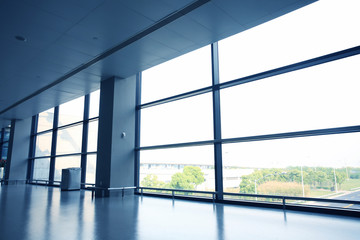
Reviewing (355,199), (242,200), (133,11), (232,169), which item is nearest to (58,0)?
(133,11)

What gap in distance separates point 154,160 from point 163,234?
4765 mm

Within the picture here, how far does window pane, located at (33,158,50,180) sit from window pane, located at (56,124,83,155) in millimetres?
1448

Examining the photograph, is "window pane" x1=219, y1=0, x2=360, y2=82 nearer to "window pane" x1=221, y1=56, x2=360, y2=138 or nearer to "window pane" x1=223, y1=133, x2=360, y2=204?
"window pane" x1=221, y1=56, x2=360, y2=138

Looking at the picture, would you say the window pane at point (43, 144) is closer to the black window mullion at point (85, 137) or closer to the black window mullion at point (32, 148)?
the black window mullion at point (32, 148)

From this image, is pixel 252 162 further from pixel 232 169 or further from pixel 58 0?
pixel 58 0

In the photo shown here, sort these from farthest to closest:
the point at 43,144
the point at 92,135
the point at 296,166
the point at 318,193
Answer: the point at 43,144, the point at 92,135, the point at 296,166, the point at 318,193

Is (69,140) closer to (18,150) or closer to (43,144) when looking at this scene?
(43,144)

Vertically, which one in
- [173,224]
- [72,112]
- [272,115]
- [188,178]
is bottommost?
[173,224]

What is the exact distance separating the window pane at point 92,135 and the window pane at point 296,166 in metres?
6.48

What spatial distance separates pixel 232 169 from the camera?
6.07 metres

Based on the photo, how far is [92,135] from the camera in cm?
1082

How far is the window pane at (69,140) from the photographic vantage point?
38.1 ft

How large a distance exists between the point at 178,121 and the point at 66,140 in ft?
25.6

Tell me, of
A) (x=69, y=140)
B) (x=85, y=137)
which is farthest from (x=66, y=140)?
(x=85, y=137)
